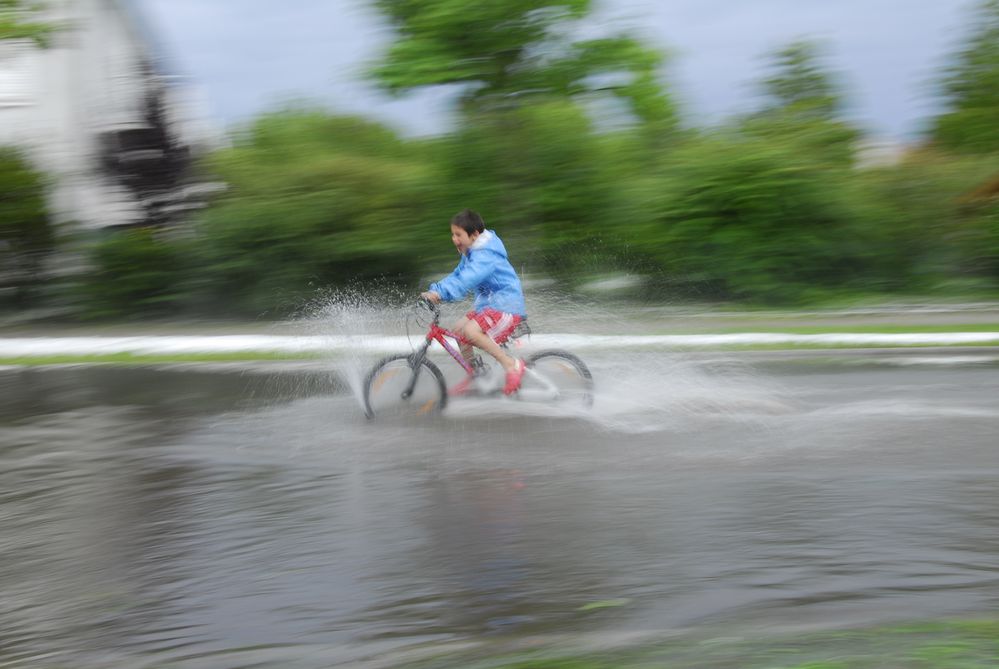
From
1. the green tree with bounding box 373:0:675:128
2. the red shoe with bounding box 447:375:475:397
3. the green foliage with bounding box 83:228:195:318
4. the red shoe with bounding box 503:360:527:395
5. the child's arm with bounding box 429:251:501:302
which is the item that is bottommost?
the green foliage with bounding box 83:228:195:318

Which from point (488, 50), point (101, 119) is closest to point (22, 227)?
point (101, 119)

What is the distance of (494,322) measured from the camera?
1032 centimetres

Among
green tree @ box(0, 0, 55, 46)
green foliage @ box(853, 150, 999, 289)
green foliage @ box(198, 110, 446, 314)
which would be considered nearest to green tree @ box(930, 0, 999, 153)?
green foliage @ box(853, 150, 999, 289)

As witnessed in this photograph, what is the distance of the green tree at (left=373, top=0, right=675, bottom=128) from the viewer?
23953 mm

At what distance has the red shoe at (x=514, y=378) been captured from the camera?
10.3 meters

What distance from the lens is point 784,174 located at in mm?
21750

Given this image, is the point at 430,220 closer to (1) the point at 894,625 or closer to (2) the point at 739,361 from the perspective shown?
(2) the point at 739,361

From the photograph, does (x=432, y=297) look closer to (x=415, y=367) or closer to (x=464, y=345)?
(x=464, y=345)

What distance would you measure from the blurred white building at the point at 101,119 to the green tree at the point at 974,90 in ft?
62.7

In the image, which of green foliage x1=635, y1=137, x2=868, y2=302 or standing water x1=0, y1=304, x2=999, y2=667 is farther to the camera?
green foliage x1=635, y1=137, x2=868, y2=302

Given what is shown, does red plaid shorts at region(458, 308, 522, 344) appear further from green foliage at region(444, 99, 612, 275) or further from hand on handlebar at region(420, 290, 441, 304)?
green foliage at region(444, 99, 612, 275)

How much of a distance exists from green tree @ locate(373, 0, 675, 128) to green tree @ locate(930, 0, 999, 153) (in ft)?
35.0

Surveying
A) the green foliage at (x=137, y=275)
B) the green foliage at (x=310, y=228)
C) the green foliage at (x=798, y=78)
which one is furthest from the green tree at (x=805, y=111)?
the green foliage at (x=137, y=275)

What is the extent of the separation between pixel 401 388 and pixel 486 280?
125cm
